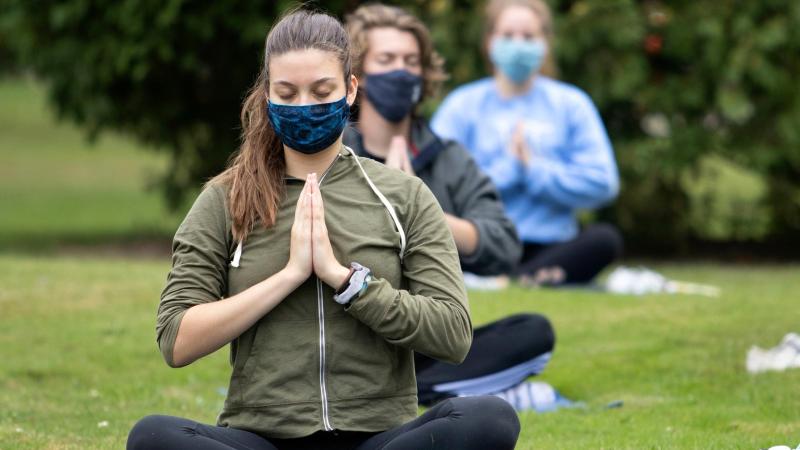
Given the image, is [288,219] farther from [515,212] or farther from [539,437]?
[515,212]

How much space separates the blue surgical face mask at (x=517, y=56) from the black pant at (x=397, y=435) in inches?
202

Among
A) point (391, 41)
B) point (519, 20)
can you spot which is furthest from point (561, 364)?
point (519, 20)

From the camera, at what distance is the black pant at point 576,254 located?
29.9 feet

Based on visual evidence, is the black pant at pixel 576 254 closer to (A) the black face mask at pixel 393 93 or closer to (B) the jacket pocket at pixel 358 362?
(A) the black face mask at pixel 393 93

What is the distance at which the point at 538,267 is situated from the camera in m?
9.14

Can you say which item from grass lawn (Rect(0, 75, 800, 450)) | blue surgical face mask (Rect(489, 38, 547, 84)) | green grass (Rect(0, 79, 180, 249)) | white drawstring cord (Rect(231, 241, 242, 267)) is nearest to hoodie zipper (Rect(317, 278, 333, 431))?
white drawstring cord (Rect(231, 241, 242, 267))

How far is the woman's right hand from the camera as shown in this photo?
3.57 metres

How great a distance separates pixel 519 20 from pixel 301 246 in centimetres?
530

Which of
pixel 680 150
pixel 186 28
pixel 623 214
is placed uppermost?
pixel 186 28

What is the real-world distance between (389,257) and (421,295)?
15 cm

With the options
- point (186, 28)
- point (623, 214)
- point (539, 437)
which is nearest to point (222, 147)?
point (186, 28)

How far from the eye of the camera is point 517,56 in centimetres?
862

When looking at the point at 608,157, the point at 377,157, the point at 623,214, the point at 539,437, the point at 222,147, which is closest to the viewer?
the point at 539,437

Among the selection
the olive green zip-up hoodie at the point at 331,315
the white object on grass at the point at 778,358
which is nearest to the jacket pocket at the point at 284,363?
the olive green zip-up hoodie at the point at 331,315
